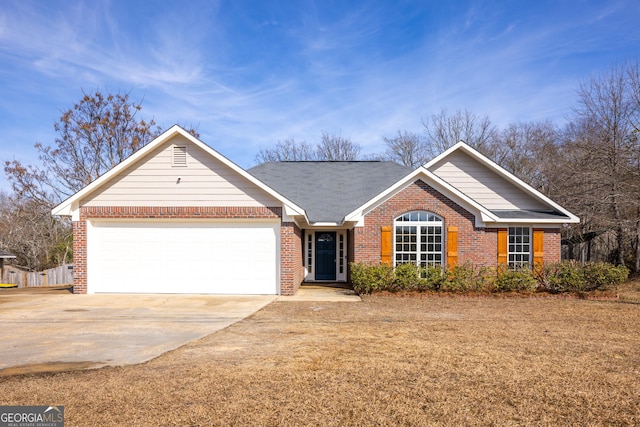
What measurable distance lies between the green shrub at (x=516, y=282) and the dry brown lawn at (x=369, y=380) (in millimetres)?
5044

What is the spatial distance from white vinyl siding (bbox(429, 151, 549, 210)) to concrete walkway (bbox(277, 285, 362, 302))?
19.8ft

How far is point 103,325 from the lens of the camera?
32.0 ft

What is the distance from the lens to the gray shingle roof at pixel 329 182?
18.0 meters

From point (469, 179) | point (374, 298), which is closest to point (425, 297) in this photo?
point (374, 298)

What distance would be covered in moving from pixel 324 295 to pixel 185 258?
4.63 m

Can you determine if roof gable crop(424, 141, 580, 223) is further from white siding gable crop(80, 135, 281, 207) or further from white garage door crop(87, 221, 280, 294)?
white garage door crop(87, 221, 280, 294)

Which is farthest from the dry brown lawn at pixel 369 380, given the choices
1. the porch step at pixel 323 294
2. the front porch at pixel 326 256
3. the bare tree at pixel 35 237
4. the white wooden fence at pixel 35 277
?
the bare tree at pixel 35 237

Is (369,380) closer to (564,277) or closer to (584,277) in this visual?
(564,277)

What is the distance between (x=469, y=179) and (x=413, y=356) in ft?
40.4

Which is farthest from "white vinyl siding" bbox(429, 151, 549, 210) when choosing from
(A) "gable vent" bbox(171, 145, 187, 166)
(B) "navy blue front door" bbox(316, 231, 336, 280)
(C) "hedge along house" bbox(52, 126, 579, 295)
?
(A) "gable vent" bbox(171, 145, 187, 166)

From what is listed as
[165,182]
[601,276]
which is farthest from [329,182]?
[601,276]

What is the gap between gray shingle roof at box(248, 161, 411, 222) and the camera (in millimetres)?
17969

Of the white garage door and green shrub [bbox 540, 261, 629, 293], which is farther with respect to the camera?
the white garage door

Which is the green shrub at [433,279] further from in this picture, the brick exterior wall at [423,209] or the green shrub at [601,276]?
the green shrub at [601,276]
